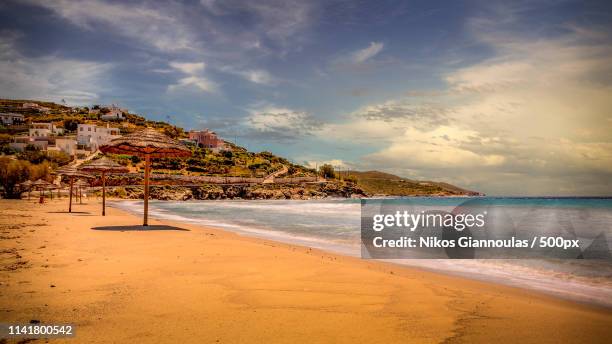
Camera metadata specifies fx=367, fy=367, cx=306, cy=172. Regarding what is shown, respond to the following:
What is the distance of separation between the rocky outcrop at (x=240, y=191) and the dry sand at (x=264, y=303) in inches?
2248

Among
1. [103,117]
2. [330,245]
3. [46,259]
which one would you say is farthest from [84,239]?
[103,117]

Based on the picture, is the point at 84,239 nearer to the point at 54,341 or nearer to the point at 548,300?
the point at 54,341

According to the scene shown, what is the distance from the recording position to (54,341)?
2.92 metres

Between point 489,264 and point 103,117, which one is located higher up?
point 103,117

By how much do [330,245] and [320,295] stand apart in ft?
20.6

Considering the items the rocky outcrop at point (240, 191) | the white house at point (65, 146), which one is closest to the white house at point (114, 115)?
the white house at point (65, 146)

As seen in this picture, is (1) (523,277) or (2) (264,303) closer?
(2) (264,303)

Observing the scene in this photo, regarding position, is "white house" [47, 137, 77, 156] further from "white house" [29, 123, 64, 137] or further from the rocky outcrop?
Answer: the rocky outcrop

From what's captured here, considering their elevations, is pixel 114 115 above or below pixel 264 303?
above

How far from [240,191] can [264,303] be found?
245 feet

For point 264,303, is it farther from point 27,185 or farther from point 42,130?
point 42,130

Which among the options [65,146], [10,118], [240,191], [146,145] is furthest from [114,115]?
[146,145]

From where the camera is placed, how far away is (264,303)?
4184mm

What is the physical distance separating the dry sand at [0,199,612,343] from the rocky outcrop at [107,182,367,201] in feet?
187
